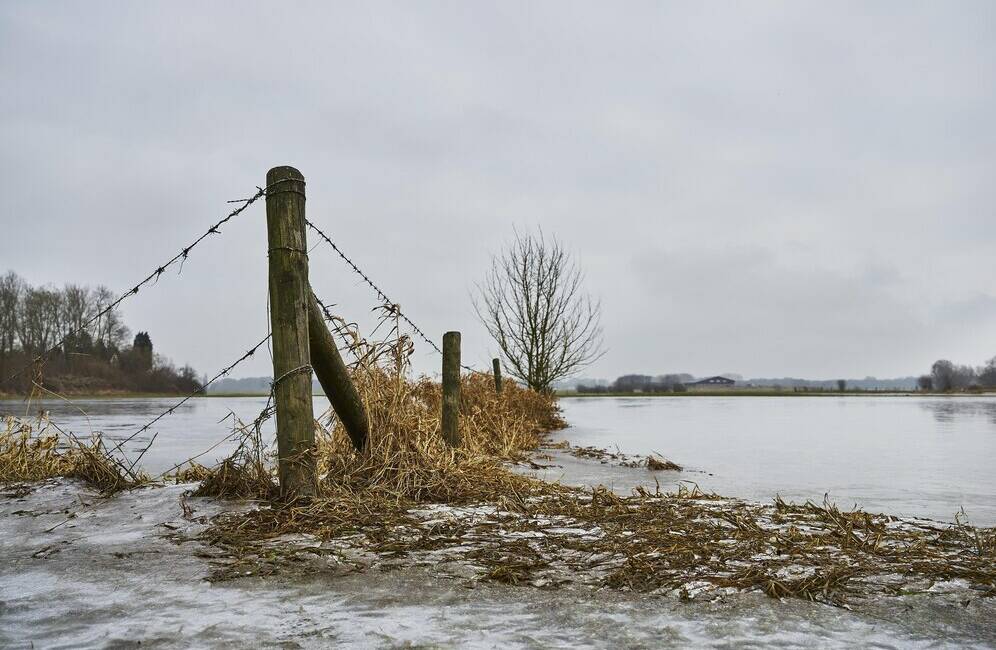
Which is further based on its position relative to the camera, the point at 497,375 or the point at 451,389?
the point at 497,375

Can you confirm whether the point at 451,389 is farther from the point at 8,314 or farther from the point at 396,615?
the point at 8,314

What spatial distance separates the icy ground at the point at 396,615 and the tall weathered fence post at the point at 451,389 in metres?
3.69

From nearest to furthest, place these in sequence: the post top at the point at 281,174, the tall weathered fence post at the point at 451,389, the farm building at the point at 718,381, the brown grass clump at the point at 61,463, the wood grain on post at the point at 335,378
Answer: the post top at the point at 281,174, the wood grain on post at the point at 335,378, the brown grass clump at the point at 61,463, the tall weathered fence post at the point at 451,389, the farm building at the point at 718,381

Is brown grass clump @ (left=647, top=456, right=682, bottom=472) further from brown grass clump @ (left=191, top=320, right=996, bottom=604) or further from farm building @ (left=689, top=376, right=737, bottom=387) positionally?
farm building @ (left=689, top=376, right=737, bottom=387)

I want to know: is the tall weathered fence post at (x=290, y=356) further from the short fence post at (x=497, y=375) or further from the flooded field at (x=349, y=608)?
the short fence post at (x=497, y=375)

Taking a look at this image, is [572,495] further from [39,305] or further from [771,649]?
[39,305]

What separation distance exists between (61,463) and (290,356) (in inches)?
135

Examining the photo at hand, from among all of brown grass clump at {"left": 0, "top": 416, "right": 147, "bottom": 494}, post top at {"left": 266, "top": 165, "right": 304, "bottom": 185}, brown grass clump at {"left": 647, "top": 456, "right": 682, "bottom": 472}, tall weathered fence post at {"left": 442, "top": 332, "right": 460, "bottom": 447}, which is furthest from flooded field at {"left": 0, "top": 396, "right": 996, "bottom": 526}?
post top at {"left": 266, "top": 165, "right": 304, "bottom": 185}

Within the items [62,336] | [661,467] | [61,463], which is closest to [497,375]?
[661,467]

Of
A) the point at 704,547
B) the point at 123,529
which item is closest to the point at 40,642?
the point at 123,529

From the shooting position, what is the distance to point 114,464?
518 centimetres

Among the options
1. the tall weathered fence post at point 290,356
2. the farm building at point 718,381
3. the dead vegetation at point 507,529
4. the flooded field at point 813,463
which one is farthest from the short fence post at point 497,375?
the farm building at point 718,381

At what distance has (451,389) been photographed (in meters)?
6.62

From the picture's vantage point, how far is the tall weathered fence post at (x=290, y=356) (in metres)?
4.06
